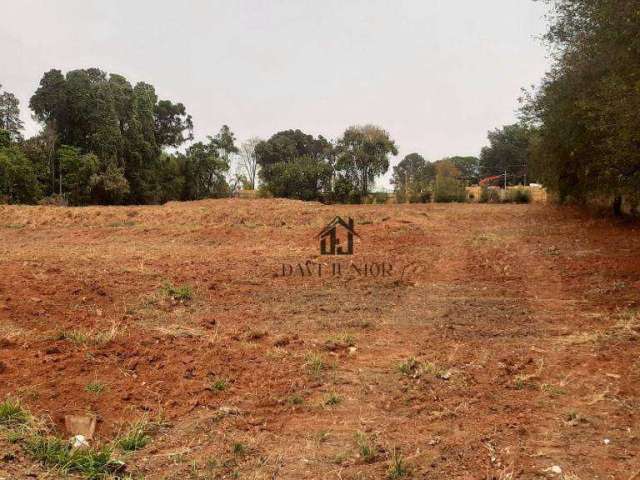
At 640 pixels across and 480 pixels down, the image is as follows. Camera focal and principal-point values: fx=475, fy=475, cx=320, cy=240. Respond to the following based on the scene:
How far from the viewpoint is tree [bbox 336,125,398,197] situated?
2592 cm

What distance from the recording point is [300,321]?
539 cm

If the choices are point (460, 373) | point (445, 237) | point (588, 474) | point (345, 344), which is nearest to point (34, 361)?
point (345, 344)

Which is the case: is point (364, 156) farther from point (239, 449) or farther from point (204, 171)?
point (239, 449)

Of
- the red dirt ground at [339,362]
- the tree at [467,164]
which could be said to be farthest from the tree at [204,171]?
the tree at [467,164]

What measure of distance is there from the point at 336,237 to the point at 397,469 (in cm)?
900

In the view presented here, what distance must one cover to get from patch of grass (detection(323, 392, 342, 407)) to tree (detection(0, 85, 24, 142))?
30364 mm

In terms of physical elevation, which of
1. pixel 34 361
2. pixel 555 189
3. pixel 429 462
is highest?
pixel 555 189

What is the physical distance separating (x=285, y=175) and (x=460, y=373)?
2336 cm

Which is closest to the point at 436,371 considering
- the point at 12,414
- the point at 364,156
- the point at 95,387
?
the point at 95,387

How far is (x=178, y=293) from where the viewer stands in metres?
6.17

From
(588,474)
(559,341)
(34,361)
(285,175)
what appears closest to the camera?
(588,474)

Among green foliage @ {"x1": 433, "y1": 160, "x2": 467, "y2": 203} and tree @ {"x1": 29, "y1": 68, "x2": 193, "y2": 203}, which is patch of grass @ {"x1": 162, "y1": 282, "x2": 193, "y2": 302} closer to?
green foliage @ {"x1": 433, "y1": 160, "x2": 467, "y2": 203}

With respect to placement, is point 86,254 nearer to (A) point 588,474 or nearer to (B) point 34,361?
(B) point 34,361

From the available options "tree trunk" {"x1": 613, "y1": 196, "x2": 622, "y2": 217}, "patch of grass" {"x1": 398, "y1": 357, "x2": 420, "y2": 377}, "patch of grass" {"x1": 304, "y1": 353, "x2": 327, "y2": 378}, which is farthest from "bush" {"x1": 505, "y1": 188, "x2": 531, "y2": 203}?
"patch of grass" {"x1": 304, "y1": 353, "x2": 327, "y2": 378}
